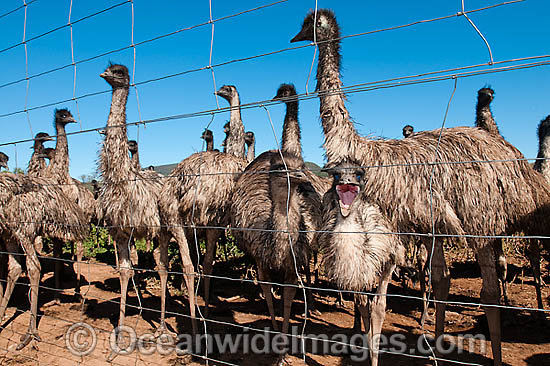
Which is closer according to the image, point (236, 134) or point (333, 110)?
point (333, 110)

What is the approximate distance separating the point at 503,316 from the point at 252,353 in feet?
11.3

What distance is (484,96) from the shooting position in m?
6.65

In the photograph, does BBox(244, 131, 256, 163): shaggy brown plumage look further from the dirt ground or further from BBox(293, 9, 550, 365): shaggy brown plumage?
BBox(293, 9, 550, 365): shaggy brown plumage

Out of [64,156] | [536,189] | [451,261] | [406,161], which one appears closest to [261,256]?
[406,161]

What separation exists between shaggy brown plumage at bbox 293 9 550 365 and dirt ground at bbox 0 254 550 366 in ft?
5.27

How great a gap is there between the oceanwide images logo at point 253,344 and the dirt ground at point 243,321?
2.4 inches

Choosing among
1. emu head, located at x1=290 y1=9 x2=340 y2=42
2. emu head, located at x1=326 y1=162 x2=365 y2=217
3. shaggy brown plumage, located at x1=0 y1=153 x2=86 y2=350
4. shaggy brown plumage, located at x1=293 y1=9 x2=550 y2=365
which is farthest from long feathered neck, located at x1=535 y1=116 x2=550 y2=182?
shaggy brown plumage, located at x1=0 y1=153 x2=86 y2=350

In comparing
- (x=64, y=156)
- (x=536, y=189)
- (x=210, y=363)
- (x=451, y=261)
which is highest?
(x=64, y=156)

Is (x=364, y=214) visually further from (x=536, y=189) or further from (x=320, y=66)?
(x=536, y=189)

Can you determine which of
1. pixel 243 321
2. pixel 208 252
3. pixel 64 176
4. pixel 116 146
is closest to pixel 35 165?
pixel 64 176

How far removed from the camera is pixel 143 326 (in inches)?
230

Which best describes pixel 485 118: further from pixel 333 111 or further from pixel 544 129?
pixel 333 111

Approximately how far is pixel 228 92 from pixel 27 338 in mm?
4830

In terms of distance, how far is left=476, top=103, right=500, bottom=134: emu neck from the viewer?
653 cm
